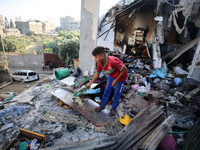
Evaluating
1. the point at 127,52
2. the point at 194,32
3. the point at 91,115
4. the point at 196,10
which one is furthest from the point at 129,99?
the point at 194,32

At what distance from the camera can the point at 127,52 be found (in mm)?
8305

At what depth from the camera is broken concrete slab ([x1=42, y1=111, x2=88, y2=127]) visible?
2.47 m

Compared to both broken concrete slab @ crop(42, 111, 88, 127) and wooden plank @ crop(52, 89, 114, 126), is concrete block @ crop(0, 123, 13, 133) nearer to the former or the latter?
broken concrete slab @ crop(42, 111, 88, 127)

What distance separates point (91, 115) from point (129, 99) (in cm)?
153

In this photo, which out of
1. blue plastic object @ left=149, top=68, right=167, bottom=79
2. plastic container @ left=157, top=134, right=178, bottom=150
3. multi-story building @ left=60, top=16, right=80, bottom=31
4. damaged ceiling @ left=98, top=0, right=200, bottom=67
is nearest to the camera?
plastic container @ left=157, top=134, right=178, bottom=150

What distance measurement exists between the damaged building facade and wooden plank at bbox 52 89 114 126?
424cm

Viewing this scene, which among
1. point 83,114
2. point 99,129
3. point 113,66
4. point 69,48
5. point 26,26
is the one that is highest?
point 26,26

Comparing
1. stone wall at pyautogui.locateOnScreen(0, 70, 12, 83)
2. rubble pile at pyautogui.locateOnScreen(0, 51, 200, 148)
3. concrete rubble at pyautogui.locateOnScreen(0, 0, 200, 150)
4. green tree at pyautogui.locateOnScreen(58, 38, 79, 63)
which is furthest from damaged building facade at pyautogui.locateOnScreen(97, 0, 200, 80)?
stone wall at pyautogui.locateOnScreen(0, 70, 12, 83)

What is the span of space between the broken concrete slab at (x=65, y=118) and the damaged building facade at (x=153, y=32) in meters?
4.80

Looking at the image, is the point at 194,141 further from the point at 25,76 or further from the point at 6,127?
the point at 25,76

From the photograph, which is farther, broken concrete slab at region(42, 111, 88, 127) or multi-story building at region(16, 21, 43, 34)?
multi-story building at region(16, 21, 43, 34)

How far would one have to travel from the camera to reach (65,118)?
258 cm

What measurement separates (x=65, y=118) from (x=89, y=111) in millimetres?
613

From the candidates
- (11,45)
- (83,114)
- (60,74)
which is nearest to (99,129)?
(83,114)
